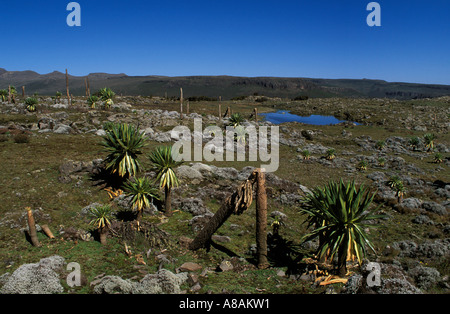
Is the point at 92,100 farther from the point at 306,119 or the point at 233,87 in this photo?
the point at 233,87

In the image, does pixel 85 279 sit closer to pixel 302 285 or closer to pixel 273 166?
pixel 302 285

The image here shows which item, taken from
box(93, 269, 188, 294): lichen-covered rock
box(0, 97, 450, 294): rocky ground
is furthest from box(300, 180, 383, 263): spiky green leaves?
box(93, 269, 188, 294): lichen-covered rock

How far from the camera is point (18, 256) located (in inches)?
317

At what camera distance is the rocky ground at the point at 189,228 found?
730 centimetres

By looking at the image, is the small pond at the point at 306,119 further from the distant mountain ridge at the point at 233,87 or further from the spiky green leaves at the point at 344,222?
the distant mountain ridge at the point at 233,87

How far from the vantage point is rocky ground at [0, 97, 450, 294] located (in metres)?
7.30

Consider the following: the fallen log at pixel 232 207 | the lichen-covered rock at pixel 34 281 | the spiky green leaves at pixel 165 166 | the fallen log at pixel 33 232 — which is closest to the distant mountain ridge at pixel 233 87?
the spiky green leaves at pixel 165 166

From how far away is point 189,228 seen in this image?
38.8 feet

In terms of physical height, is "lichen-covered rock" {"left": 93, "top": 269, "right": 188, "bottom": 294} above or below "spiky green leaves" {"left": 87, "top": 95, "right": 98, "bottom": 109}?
below

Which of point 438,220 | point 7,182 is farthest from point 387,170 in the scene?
point 7,182

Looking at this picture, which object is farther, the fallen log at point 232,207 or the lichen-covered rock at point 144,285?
the fallen log at point 232,207

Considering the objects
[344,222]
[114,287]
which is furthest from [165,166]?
[344,222]

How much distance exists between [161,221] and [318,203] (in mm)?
7508

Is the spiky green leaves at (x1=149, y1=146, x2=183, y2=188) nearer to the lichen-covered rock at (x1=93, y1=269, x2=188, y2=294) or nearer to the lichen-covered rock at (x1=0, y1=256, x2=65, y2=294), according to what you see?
the lichen-covered rock at (x1=93, y1=269, x2=188, y2=294)
